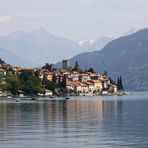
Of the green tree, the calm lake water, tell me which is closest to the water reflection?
the calm lake water

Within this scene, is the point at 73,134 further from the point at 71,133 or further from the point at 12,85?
the point at 12,85

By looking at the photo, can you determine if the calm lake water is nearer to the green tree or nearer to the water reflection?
the water reflection

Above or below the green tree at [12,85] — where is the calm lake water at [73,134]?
below

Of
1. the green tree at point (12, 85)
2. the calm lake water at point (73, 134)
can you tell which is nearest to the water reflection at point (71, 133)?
the calm lake water at point (73, 134)

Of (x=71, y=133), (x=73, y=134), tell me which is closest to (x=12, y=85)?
(x=71, y=133)

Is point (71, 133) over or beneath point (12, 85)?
beneath

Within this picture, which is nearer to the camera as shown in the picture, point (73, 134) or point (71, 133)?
point (73, 134)

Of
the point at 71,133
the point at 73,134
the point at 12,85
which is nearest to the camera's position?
the point at 73,134

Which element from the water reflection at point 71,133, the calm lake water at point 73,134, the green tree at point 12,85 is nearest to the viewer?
the calm lake water at point 73,134

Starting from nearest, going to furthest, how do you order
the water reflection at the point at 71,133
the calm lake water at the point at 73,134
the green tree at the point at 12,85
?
the calm lake water at the point at 73,134 → the water reflection at the point at 71,133 → the green tree at the point at 12,85

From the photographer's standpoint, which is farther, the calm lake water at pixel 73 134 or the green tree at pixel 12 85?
the green tree at pixel 12 85

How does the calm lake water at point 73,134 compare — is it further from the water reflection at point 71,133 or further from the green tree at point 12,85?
the green tree at point 12,85

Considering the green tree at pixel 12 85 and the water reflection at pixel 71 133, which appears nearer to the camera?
the water reflection at pixel 71 133

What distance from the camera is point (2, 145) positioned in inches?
1673
